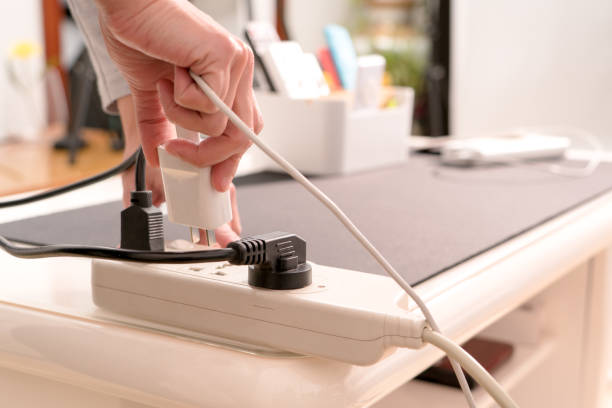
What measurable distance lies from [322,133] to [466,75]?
1936 millimetres

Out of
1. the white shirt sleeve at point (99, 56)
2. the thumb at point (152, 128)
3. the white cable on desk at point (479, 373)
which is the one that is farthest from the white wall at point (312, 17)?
the white cable on desk at point (479, 373)

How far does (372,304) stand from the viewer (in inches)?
16.2

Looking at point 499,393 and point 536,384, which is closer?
point 499,393

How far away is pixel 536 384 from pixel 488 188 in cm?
28

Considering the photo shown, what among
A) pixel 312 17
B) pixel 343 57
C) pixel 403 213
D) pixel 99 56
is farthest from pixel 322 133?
pixel 312 17

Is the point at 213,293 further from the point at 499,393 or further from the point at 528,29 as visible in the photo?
the point at 528,29

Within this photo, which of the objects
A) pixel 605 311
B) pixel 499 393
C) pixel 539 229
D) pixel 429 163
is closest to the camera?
pixel 499 393

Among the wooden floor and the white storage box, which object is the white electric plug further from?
the wooden floor

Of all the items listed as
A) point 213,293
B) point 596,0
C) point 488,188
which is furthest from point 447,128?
point 213,293

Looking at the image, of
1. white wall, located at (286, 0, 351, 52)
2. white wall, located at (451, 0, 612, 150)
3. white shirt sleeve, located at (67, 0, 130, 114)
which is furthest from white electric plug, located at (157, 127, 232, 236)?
white wall, located at (286, 0, 351, 52)

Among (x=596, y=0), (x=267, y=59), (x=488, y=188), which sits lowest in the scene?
(x=488, y=188)

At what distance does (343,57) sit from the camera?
1.13m

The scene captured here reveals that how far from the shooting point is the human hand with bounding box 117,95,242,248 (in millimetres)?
578

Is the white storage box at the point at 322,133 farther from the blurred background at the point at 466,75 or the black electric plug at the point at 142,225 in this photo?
the blurred background at the point at 466,75
